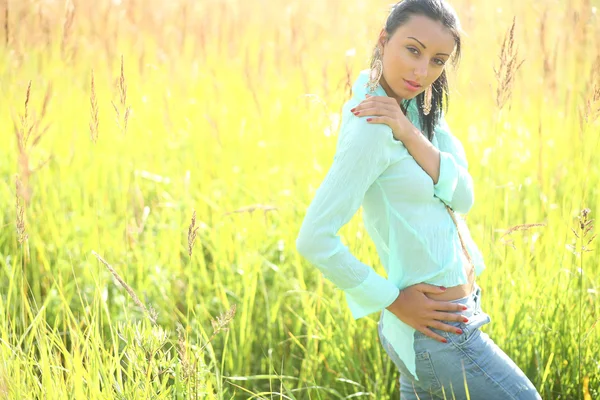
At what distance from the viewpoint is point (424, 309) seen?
1.67 meters

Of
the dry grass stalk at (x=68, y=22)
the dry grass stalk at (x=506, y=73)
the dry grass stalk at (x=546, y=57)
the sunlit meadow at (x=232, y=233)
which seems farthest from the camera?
the dry grass stalk at (x=546, y=57)

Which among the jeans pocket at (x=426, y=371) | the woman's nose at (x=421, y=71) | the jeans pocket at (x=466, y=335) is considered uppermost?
the woman's nose at (x=421, y=71)

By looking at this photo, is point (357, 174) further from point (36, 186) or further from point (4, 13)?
point (36, 186)

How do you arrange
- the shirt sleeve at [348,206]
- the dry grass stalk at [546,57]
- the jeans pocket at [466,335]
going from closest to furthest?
1. the shirt sleeve at [348,206]
2. the jeans pocket at [466,335]
3. the dry grass stalk at [546,57]

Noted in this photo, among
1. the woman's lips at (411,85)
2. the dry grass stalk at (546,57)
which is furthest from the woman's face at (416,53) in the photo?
the dry grass stalk at (546,57)

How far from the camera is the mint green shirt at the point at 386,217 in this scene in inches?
62.1

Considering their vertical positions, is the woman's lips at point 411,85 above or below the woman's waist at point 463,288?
above

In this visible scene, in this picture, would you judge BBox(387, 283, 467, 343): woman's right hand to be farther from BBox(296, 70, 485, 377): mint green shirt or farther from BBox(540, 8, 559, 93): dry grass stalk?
BBox(540, 8, 559, 93): dry grass stalk

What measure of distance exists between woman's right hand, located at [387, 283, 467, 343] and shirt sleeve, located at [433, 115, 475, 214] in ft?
0.73

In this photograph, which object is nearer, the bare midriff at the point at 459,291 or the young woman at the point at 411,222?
the young woman at the point at 411,222

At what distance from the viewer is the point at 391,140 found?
1.59m

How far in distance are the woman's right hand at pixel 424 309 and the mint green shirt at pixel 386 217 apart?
1.0 inches

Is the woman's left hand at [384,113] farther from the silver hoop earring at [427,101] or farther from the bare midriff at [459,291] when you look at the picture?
the bare midriff at [459,291]

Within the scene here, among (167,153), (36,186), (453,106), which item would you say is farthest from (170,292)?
(453,106)
